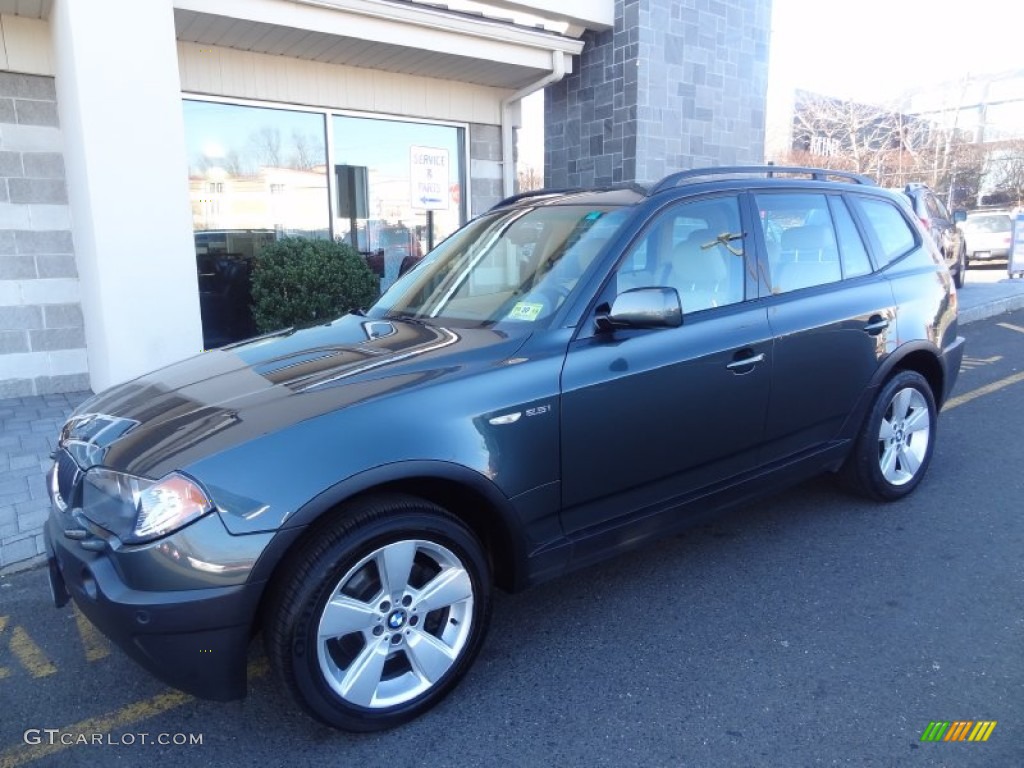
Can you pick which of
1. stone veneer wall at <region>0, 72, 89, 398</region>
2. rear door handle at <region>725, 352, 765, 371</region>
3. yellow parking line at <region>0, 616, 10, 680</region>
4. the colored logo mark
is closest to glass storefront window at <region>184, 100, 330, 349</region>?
stone veneer wall at <region>0, 72, 89, 398</region>

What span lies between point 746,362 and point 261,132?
6.48 m

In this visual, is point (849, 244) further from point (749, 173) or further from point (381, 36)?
point (381, 36)

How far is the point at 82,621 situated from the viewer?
319cm

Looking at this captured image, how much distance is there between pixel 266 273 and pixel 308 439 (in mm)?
4979

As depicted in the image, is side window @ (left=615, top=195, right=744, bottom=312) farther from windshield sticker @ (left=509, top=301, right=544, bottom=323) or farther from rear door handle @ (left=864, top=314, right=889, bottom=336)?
rear door handle @ (left=864, top=314, right=889, bottom=336)

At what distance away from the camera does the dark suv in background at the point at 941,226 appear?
1140 cm

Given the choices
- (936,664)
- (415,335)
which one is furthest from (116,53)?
(936,664)

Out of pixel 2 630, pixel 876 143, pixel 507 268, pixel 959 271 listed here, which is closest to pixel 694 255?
pixel 507 268

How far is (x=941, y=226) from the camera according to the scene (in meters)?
12.1

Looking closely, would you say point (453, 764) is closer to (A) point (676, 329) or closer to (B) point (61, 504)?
(B) point (61, 504)

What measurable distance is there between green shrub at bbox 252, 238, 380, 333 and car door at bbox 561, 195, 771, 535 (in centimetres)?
402

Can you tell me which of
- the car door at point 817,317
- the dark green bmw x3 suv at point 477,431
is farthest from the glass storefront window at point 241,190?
the car door at point 817,317

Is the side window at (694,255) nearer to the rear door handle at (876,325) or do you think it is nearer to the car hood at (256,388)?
the car hood at (256,388)

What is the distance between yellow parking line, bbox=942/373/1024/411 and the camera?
625 centimetres
